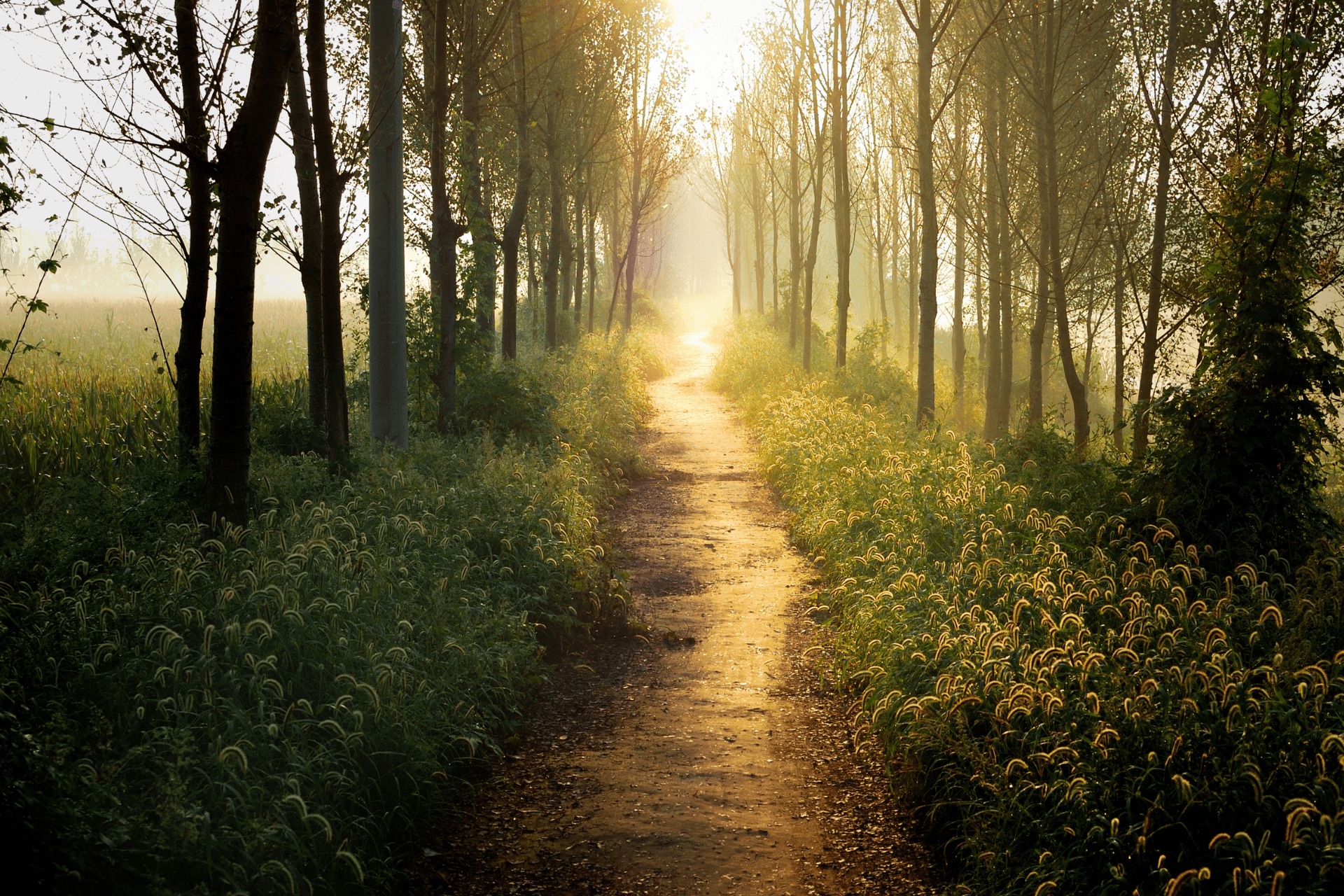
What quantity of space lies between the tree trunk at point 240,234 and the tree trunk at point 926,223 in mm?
9201

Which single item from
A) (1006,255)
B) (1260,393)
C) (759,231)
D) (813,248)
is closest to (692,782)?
(1260,393)

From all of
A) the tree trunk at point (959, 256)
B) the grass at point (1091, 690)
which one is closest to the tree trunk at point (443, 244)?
the grass at point (1091, 690)

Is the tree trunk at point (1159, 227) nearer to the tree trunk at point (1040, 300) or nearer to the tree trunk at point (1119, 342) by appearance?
the tree trunk at point (1119, 342)

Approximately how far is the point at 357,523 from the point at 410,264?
709 cm

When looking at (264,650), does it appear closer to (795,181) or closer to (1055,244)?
(1055,244)

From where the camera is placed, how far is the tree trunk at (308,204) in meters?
8.73

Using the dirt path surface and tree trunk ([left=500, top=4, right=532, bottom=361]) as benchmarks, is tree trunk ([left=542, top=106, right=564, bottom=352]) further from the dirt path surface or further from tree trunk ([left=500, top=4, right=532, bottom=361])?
the dirt path surface

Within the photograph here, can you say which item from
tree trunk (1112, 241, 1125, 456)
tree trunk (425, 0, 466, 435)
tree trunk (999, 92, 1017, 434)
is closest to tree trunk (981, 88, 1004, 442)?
tree trunk (999, 92, 1017, 434)

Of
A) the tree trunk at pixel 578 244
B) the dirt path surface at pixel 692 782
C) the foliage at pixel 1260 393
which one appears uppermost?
the tree trunk at pixel 578 244

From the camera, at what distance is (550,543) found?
7.64 metres

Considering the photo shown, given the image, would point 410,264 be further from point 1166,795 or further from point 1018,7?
point 1166,795

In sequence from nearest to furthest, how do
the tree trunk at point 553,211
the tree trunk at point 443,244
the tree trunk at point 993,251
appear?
the tree trunk at point 443,244, the tree trunk at point 993,251, the tree trunk at point 553,211

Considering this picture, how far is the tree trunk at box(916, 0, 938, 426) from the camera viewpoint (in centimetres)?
1255

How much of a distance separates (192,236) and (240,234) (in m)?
2.83
